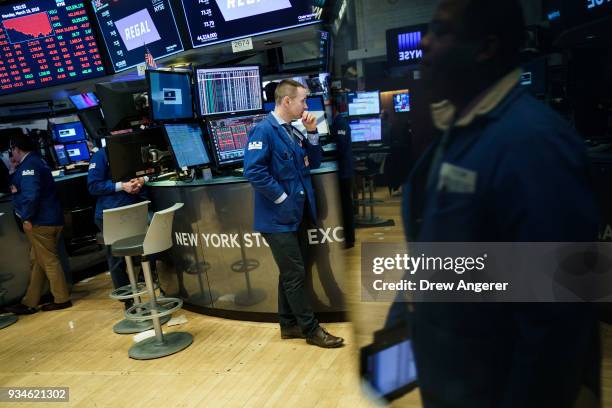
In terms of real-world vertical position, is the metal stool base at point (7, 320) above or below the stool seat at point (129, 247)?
below

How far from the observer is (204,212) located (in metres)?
3.32

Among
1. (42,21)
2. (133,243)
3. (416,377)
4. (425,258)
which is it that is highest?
(42,21)

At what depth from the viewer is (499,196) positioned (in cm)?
39

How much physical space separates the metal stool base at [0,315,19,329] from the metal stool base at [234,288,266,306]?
2.07 metres

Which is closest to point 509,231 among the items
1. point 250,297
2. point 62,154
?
point 250,297

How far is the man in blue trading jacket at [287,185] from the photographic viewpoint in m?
2.64

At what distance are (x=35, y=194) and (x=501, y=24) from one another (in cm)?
416

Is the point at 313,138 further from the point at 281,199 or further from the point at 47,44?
the point at 47,44

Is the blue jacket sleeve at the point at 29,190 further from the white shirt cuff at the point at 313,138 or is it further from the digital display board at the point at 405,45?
the digital display board at the point at 405,45

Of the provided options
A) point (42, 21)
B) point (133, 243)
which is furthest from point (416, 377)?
point (42, 21)

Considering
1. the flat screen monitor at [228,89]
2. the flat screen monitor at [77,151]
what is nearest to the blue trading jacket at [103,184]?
the flat screen monitor at [228,89]

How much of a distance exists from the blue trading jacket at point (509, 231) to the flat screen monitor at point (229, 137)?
10.5 feet

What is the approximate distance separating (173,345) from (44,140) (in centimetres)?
623

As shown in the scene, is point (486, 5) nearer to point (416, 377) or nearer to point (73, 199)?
point (416, 377)
